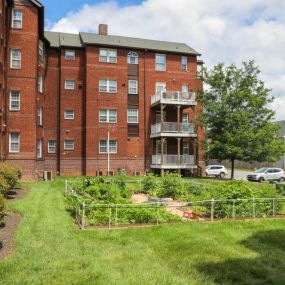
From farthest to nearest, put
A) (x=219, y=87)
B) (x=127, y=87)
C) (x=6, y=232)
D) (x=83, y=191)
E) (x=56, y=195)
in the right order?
(x=127, y=87) → (x=219, y=87) → (x=56, y=195) → (x=83, y=191) → (x=6, y=232)

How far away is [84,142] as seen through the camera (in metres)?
39.9

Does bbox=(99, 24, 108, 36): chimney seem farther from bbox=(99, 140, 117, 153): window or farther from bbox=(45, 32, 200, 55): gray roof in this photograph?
bbox=(99, 140, 117, 153): window

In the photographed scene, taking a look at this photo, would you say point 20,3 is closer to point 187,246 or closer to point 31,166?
point 31,166

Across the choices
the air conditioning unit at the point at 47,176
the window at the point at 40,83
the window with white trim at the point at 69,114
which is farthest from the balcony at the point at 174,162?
the window at the point at 40,83

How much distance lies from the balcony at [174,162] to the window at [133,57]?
9.79 metres

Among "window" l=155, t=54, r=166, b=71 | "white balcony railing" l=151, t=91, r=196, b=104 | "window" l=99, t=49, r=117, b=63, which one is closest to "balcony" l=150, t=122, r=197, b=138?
"white balcony railing" l=151, t=91, r=196, b=104

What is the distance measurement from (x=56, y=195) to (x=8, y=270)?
1402 cm

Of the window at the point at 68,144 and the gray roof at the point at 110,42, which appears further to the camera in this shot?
the gray roof at the point at 110,42

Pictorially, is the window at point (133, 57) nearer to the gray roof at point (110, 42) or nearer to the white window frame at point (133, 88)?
the gray roof at point (110, 42)

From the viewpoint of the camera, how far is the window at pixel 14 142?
1232 inches

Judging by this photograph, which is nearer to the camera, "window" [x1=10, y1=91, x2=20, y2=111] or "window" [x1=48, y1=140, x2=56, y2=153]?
"window" [x1=10, y1=91, x2=20, y2=111]

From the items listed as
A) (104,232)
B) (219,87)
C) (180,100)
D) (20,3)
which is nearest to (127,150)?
(180,100)

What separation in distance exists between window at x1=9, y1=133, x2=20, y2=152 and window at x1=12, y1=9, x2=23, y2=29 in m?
8.41

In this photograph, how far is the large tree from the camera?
36000 mm
